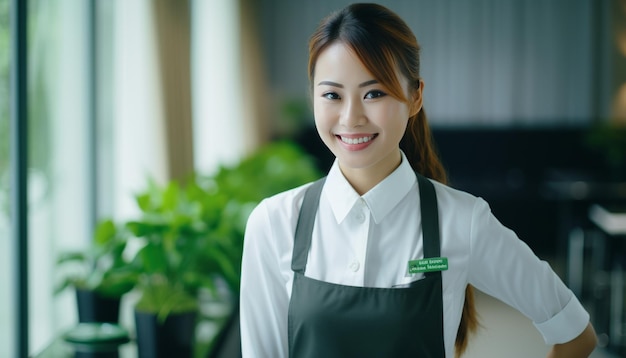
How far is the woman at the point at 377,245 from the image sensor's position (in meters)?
0.88

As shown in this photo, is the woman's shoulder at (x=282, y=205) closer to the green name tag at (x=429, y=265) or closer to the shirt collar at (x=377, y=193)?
the shirt collar at (x=377, y=193)

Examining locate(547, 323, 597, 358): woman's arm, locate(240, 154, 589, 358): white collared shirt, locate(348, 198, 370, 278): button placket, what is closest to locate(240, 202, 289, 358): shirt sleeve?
locate(240, 154, 589, 358): white collared shirt

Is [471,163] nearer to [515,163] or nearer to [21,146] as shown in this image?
[515,163]

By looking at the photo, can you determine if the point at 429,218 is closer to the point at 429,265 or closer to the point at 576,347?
the point at 429,265

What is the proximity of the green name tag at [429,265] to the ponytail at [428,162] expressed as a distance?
67 millimetres

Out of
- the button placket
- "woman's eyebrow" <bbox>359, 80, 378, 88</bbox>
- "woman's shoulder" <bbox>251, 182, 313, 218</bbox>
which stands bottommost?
the button placket

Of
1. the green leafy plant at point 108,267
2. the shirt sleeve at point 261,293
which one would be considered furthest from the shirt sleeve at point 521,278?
the green leafy plant at point 108,267

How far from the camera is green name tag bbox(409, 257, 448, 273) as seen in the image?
914 mm

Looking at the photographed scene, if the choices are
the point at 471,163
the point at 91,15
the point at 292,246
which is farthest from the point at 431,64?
the point at 292,246

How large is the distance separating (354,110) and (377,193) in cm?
14

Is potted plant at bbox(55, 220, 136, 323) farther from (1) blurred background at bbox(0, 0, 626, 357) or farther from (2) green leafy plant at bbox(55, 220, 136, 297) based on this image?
(1) blurred background at bbox(0, 0, 626, 357)

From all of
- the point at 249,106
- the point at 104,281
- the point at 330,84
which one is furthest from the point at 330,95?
the point at 249,106

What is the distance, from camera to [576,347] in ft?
3.10

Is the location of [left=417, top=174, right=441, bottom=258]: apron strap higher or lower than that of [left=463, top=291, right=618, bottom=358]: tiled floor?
higher
